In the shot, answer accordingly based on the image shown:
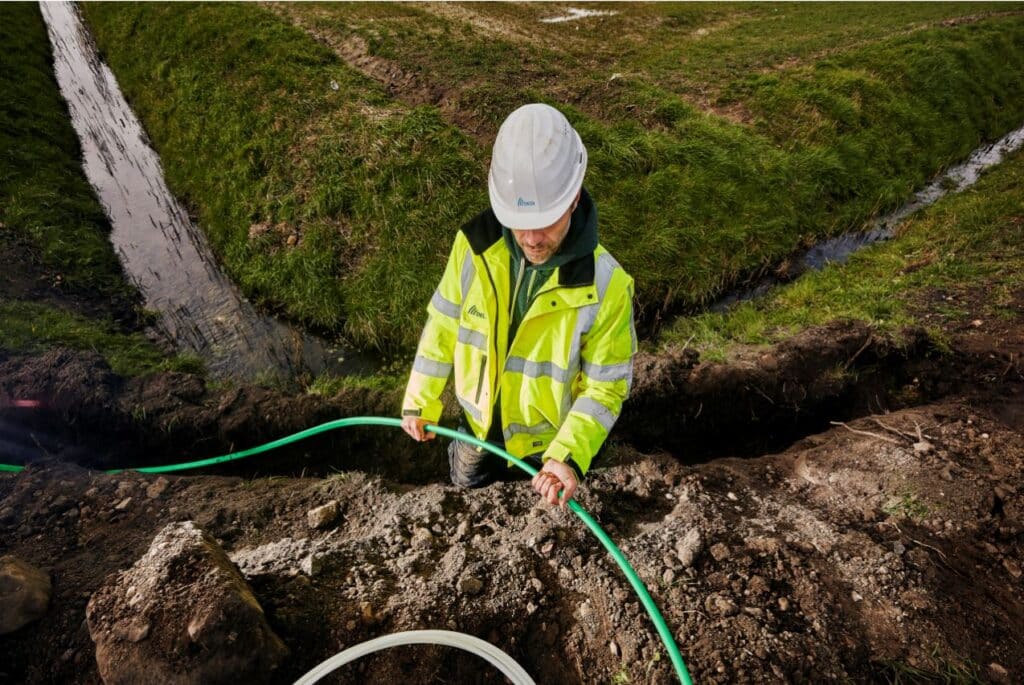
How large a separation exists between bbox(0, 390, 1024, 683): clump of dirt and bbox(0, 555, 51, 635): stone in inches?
2.6

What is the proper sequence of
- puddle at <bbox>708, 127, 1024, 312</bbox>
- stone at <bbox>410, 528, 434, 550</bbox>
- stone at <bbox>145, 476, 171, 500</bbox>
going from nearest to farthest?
1. stone at <bbox>410, 528, 434, 550</bbox>
2. stone at <bbox>145, 476, 171, 500</bbox>
3. puddle at <bbox>708, 127, 1024, 312</bbox>

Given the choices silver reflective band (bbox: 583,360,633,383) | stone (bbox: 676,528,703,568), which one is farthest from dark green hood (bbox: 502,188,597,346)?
stone (bbox: 676,528,703,568)

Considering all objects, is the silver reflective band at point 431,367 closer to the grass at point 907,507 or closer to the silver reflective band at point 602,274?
the silver reflective band at point 602,274

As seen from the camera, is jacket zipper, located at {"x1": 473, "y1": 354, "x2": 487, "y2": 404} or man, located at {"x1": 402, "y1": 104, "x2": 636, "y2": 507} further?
jacket zipper, located at {"x1": 473, "y1": 354, "x2": 487, "y2": 404}

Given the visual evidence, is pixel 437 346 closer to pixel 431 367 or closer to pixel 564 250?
pixel 431 367

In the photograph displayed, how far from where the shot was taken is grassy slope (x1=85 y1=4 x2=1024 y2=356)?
6.86 meters

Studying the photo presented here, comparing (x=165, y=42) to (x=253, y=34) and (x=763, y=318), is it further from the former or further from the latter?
(x=763, y=318)

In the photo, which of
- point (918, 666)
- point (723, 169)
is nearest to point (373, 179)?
point (723, 169)

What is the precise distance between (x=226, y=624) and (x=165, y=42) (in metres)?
14.3

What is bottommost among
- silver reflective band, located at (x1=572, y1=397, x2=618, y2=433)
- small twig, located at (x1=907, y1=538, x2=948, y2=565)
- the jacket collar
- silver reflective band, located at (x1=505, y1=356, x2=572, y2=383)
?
small twig, located at (x1=907, y1=538, x2=948, y2=565)

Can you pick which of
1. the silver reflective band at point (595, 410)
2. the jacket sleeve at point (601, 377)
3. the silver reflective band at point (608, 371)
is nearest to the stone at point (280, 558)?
the jacket sleeve at point (601, 377)

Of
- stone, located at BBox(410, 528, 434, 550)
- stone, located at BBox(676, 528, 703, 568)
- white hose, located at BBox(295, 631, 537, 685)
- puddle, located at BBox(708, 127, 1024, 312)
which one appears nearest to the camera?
white hose, located at BBox(295, 631, 537, 685)

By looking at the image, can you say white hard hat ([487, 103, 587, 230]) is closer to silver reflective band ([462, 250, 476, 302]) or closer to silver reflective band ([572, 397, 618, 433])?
silver reflective band ([462, 250, 476, 302])

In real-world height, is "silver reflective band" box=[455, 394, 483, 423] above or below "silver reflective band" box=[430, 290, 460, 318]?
below
